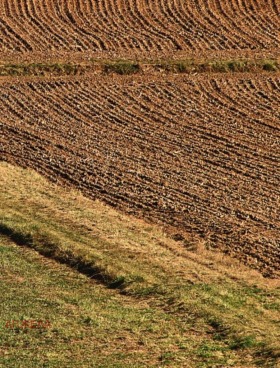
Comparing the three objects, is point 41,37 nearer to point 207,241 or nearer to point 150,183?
point 150,183

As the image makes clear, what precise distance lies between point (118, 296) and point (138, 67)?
29.8 metres

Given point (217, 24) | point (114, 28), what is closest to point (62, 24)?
point (114, 28)

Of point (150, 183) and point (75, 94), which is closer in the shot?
point (150, 183)

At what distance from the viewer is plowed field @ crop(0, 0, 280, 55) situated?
190ft

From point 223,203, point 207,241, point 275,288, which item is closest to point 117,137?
point 223,203

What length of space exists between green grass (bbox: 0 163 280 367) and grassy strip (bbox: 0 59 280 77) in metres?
21.1

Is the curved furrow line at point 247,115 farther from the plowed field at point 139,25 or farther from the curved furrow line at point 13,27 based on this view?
the curved furrow line at point 13,27

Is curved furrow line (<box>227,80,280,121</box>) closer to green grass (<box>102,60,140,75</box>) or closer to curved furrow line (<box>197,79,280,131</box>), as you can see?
curved furrow line (<box>197,79,280,131</box>)

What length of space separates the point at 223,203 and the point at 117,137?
1028 cm

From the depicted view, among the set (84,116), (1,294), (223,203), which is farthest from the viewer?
(84,116)

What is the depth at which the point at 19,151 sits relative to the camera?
123ft

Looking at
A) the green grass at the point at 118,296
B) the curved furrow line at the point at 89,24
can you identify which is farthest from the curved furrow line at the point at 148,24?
the green grass at the point at 118,296

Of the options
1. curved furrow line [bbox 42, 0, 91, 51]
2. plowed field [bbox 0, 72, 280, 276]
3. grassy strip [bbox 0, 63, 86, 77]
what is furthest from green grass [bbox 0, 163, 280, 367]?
curved furrow line [bbox 42, 0, 91, 51]

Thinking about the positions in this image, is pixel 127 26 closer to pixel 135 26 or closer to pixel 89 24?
pixel 135 26
